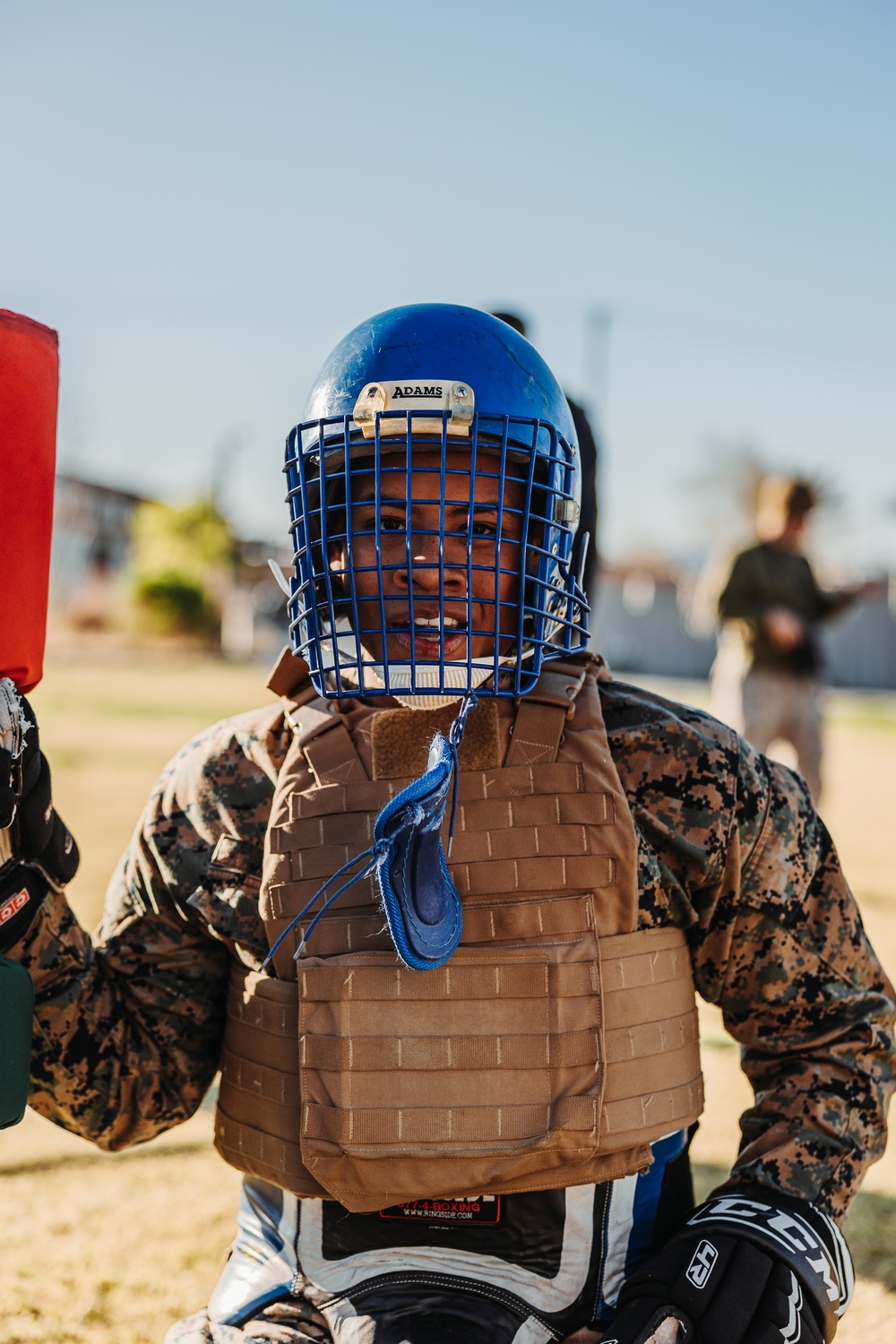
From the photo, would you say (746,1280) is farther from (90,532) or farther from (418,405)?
(90,532)

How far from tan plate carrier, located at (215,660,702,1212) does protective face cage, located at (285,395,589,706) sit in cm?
12

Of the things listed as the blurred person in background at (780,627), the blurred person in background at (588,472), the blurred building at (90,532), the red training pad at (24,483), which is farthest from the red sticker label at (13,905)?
the blurred building at (90,532)

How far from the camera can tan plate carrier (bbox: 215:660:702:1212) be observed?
65.2 inches

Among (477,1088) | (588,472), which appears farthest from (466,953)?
(588,472)

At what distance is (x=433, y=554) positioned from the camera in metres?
1.80

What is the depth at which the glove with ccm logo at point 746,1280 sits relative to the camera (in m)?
1.57

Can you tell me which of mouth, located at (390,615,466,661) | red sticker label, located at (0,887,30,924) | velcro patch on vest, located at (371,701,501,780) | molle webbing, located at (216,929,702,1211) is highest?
mouth, located at (390,615,466,661)

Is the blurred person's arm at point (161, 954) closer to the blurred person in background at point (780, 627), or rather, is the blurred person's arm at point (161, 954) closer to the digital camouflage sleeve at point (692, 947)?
the digital camouflage sleeve at point (692, 947)

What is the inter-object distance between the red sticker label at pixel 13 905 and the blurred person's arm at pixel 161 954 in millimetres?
51

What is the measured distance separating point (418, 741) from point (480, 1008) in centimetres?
42

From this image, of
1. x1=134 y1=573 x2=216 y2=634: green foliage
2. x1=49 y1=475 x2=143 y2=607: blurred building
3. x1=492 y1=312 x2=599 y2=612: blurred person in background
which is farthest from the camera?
x1=49 y1=475 x2=143 y2=607: blurred building

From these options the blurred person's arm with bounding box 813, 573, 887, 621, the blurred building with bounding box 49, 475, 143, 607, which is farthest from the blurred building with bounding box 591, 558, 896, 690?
the blurred person's arm with bounding box 813, 573, 887, 621

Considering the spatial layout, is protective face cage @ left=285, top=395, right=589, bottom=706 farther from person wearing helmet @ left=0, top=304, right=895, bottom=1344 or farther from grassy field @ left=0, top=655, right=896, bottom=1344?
grassy field @ left=0, top=655, right=896, bottom=1344

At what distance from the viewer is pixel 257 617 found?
41.4 metres
